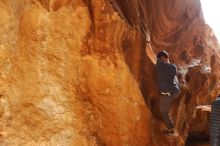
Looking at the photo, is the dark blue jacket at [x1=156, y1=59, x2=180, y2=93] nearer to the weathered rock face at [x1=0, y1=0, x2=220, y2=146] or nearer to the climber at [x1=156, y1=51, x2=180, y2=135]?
the climber at [x1=156, y1=51, x2=180, y2=135]

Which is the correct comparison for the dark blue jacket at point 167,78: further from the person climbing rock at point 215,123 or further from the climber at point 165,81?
the person climbing rock at point 215,123

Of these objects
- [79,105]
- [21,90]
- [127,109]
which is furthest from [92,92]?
[21,90]

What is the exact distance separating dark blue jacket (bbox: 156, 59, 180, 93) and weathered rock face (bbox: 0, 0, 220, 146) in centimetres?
35

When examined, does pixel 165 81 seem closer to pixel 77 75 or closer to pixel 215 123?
pixel 215 123

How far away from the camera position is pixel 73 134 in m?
4.97

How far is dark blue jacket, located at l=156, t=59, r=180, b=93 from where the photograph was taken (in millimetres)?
5755

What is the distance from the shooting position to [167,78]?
5.80 metres

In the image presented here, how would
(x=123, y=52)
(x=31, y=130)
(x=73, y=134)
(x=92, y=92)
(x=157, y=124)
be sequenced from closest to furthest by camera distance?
(x=31, y=130)
(x=73, y=134)
(x=92, y=92)
(x=123, y=52)
(x=157, y=124)

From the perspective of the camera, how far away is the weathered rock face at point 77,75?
4.56m

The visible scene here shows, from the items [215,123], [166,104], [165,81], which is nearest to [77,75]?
[165,81]

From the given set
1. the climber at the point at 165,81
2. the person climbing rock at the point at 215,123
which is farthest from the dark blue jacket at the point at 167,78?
the person climbing rock at the point at 215,123

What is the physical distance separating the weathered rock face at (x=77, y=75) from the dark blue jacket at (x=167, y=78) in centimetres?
35

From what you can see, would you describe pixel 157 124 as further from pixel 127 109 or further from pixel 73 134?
pixel 73 134

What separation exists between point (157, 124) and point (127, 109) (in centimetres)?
93
